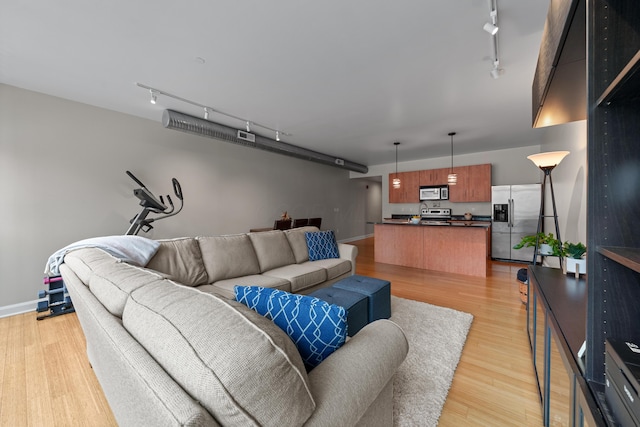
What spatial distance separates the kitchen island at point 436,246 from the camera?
4.14 m

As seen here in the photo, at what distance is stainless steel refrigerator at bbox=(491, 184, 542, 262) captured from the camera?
492 centimetres

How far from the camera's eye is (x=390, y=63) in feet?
7.95

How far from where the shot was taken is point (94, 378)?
176cm

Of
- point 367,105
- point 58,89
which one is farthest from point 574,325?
point 58,89

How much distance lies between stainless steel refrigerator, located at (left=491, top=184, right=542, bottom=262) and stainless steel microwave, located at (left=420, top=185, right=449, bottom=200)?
1191 millimetres

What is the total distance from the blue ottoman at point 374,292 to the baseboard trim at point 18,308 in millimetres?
3738

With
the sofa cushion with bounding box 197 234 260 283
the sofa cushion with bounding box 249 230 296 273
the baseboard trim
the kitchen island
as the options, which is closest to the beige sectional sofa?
the sofa cushion with bounding box 197 234 260 283

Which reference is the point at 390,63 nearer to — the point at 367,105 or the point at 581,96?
the point at 367,105

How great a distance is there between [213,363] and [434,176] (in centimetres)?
695

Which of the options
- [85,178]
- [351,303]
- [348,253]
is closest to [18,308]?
[85,178]

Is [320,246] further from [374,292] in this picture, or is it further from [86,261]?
[86,261]

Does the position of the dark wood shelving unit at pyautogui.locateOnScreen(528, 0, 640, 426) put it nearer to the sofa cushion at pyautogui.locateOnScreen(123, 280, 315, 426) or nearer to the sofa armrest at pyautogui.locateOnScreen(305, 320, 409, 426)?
the sofa armrest at pyautogui.locateOnScreen(305, 320, 409, 426)

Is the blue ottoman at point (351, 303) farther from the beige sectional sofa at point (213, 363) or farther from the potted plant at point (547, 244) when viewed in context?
the potted plant at point (547, 244)

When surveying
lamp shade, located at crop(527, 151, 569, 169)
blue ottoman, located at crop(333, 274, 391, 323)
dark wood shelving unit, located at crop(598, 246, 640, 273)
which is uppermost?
lamp shade, located at crop(527, 151, 569, 169)
